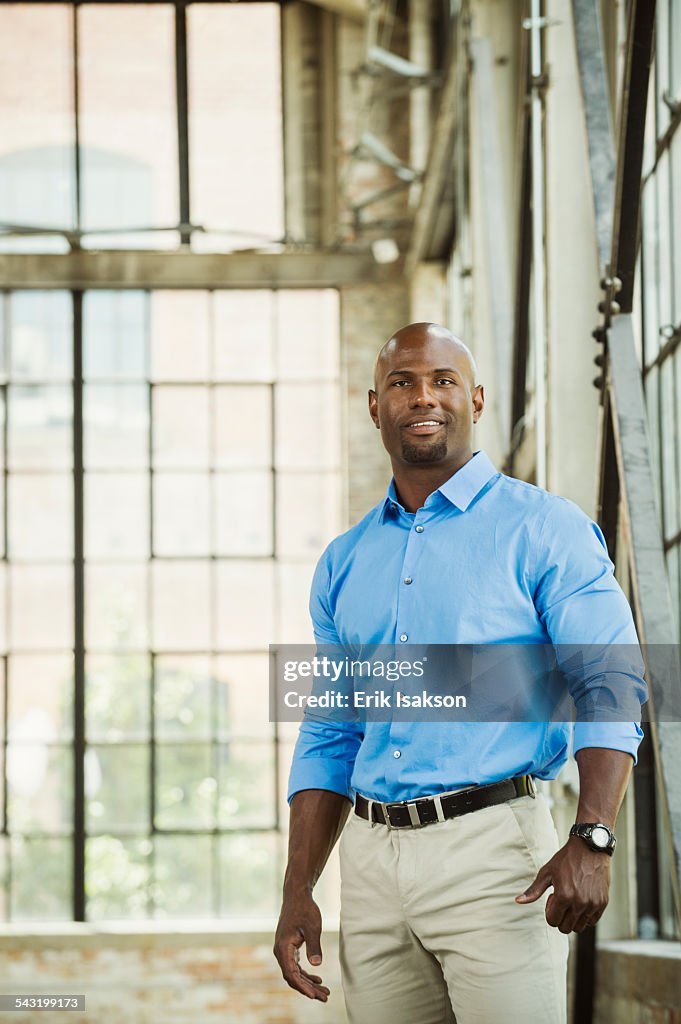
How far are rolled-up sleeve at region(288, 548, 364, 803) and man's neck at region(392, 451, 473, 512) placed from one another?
0.17 m

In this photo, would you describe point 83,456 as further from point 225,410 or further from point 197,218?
point 197,218

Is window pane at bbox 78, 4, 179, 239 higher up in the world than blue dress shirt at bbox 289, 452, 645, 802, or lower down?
higher up

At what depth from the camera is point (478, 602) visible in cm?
191

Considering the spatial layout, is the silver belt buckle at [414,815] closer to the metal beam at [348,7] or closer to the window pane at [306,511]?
the window pane at [306,511]

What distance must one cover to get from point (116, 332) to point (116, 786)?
2673 mm

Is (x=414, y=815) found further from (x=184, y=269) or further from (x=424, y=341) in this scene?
(x=184, y=269)

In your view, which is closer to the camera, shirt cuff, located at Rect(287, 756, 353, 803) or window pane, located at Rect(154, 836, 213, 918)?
shirt cuff, located at Rect(287, 756, 353, 803)

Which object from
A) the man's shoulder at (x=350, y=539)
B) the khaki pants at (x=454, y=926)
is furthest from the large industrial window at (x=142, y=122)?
the khaki pants at (x=454, y=926)

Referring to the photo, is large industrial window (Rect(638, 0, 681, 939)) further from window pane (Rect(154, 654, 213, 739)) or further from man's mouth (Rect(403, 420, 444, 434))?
window pane (Rect(154, 654, 213, 739))

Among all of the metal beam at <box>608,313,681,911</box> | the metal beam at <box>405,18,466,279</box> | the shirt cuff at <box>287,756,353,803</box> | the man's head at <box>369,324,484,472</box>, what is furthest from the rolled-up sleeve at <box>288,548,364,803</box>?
the metal beam at <box>405,18,466,279</box>

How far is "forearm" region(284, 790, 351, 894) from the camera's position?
2053 millimetres

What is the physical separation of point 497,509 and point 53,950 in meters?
6.38

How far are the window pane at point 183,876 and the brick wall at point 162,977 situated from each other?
39 cm

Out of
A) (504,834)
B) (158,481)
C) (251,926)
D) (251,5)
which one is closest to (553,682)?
(504,834)
